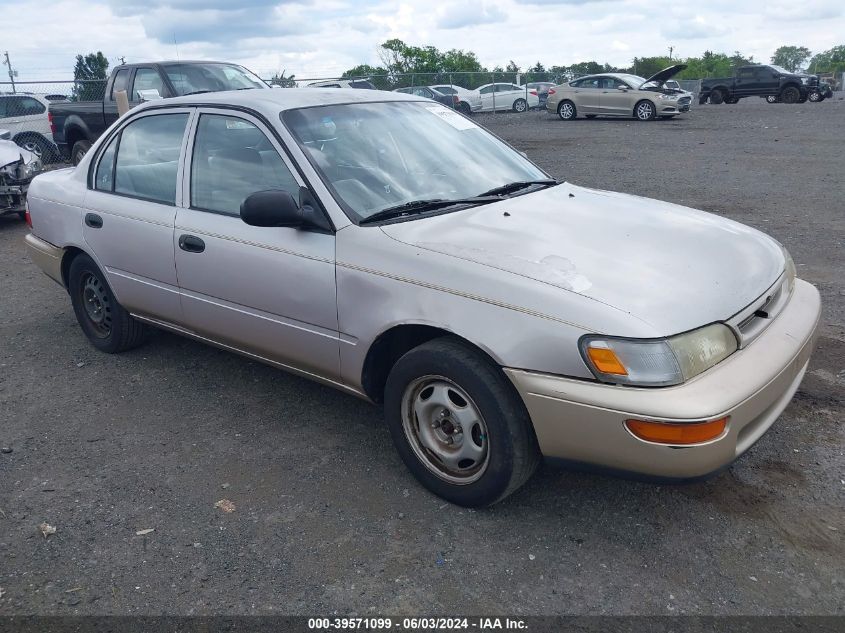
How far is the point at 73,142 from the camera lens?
1389cm

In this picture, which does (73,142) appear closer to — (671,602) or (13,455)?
(13,455)

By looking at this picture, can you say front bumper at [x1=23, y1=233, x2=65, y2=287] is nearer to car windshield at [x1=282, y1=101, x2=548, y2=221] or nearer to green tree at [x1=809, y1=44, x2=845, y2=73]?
car windshield at [x1=282, y1=101, x2=548, y2=221]

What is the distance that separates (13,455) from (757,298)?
3.62 m

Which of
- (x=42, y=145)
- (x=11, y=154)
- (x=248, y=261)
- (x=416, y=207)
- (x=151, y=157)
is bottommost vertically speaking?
(x=42, y=145)

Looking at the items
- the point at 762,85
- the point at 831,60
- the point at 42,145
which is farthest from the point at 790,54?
the point at 42,145

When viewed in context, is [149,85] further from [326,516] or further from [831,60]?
[831,60]

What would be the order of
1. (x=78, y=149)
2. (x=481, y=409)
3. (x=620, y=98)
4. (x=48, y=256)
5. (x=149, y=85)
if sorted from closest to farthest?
(x=481, y=409) < (x=48, y=256) < (x=149, y=85) < (x=78, y=149) < (x=620, y=98)

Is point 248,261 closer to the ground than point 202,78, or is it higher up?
closer to the ground

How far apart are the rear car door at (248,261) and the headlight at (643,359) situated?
127 centimetres

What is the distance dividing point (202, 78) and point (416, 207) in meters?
9.07

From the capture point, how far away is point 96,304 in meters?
5.12

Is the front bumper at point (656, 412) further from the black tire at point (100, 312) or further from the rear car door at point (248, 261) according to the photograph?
the black tire at point (100, 312)

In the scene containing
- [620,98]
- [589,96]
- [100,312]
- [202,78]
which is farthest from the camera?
[589,96]

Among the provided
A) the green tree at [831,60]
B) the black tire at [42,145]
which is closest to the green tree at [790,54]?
the green tree at [831,60]
